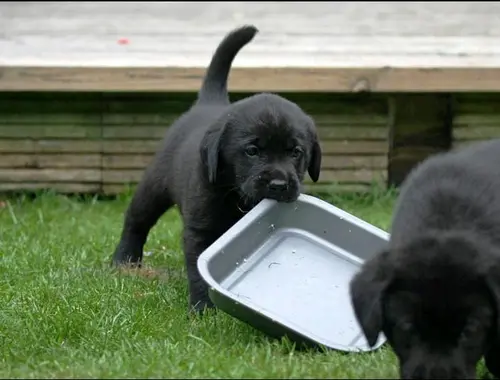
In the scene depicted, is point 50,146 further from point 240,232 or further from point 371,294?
point 371,294

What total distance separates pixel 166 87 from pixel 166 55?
3.11ft

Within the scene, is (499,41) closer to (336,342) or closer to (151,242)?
(151,242)

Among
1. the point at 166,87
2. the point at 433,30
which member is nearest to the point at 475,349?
the point at 166,87

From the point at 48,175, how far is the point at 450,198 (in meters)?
4.85

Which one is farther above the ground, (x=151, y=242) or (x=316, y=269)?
(x=316, y=269)

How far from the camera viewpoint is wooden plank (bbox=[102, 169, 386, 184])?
7.61 m

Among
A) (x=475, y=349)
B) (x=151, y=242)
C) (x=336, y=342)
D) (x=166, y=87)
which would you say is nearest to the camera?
(x=475, y=349)

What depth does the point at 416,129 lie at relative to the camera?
784cm

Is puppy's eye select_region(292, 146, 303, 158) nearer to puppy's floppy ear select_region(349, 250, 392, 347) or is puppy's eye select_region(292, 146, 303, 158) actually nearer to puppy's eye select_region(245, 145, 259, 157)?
puppy's eye select_region(245, 145, 259, 157)

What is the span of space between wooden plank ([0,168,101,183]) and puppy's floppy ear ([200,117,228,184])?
301cm

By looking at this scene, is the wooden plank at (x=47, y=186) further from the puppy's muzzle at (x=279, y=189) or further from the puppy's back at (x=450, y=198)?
the puppy's back at (x=450, y=198)

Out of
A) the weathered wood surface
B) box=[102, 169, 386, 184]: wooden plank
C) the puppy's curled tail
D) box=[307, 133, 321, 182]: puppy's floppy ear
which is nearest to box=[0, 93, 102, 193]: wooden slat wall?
A: box=[102, 169, 386, 184]: wooden plank

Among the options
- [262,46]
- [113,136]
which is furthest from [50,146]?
[262,46]

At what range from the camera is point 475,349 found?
2.89 m
